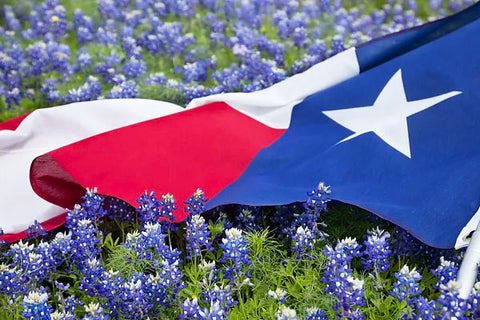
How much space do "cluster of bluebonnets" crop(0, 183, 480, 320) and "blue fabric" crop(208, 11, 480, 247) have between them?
0.13 meters

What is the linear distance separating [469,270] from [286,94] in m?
1.84

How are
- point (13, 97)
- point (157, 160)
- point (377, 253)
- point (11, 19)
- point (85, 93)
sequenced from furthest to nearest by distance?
point (11, 19) → point (13, 97) → point (85, 93) → point (157, 160) → point (377, 253)

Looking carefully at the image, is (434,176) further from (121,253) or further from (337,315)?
(121,253)

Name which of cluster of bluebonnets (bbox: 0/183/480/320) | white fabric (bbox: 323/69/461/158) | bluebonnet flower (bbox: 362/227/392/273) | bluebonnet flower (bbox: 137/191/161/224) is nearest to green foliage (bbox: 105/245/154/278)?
cluster of bluebonnets (bbox: 0/183/480/320)

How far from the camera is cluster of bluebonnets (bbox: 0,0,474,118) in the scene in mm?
5355

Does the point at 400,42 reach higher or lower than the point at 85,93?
higher

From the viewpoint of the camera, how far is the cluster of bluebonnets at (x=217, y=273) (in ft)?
7.97

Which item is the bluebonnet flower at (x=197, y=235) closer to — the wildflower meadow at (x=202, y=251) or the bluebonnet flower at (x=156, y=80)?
the wildflower meadow at (x=202, y=251)

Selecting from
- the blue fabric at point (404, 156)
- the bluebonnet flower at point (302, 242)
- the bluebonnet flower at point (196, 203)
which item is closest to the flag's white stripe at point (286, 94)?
the blue fabric at point (404, 156)

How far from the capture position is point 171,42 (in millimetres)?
6133

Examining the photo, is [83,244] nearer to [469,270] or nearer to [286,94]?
[469,270]

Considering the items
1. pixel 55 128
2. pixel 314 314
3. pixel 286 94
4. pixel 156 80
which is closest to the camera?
pixel 314 314

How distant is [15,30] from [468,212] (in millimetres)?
5275

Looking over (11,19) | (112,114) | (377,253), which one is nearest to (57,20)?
(11,19)
